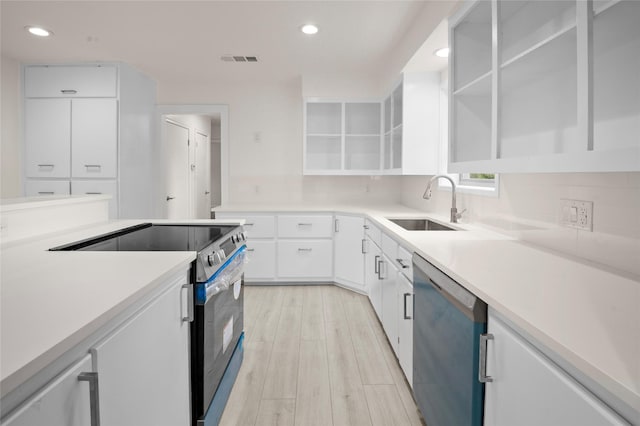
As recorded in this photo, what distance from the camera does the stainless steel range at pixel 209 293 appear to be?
163 centimetres

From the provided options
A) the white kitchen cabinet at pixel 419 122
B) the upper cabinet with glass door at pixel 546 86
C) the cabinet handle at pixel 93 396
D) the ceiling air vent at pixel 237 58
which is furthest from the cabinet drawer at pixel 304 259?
the cabinet handle at pixel 93 396

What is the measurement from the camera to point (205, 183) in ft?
22.1

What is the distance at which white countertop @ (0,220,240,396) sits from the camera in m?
0.70

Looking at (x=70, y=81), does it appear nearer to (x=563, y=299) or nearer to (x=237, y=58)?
(x=237, y=58)

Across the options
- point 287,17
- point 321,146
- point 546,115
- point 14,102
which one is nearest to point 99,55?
point 14,102

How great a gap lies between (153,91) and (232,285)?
358 centimetres

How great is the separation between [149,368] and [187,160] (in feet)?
16.1

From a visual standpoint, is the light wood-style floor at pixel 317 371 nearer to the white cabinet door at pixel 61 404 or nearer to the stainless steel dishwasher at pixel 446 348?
the stainless steel dishwasher at pixel 446 348

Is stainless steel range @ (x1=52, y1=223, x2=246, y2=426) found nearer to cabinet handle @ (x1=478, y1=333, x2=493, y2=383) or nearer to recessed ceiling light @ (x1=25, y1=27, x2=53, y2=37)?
cabinet handle @ (x1=478, y1=333, x2=493, y2=383)

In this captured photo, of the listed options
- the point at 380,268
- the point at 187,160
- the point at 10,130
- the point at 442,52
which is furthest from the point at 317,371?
the point at 187,160

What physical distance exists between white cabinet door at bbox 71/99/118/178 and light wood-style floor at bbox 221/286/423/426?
7.04 ft

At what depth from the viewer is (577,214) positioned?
162cm

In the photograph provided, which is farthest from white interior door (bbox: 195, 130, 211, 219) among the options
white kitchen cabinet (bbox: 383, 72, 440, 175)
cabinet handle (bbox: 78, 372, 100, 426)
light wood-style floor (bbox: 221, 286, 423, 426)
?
cabinet handle (bbox: 78, 372, 100, 426)

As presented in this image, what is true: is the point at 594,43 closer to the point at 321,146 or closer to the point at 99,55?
the point at 321,146
